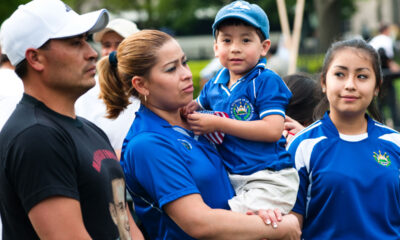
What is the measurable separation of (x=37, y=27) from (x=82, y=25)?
0.72ft

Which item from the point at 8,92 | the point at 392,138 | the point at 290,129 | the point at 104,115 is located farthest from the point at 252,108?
the point at 8,92

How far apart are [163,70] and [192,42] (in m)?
45.0

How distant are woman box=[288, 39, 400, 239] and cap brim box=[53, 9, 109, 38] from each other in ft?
4.50

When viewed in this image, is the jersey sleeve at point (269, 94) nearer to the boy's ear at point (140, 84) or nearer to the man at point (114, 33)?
the boy's ear at point (140, 84)

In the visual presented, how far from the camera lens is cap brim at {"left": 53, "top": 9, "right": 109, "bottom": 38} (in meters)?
2.61

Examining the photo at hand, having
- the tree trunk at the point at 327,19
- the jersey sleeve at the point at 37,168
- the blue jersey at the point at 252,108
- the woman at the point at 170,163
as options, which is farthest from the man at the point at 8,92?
the tree trunk at the point at 327,19

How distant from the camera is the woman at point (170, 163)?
2.68 metres

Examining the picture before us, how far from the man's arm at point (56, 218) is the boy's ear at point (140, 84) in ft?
2.64

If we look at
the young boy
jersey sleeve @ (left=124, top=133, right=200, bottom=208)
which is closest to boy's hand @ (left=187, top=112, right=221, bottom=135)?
the young boy

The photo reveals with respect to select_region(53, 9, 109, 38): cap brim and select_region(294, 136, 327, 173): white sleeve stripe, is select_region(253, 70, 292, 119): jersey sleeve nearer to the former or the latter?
select_region(294, 136, 327, 173): white sleeve stripe

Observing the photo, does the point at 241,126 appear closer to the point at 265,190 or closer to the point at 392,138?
the point at 265,190

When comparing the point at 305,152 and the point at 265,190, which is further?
the point at 305,152

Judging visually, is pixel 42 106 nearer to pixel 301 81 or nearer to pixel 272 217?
pixel 272 217

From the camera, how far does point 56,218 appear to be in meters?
2.33
